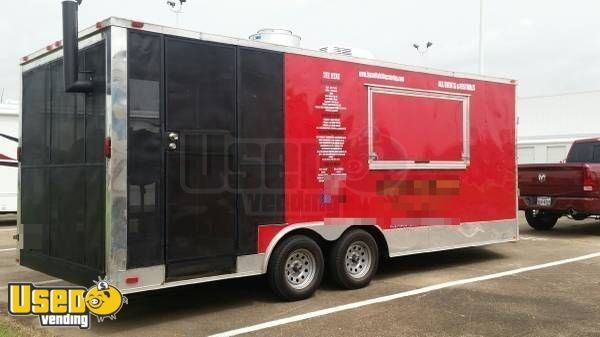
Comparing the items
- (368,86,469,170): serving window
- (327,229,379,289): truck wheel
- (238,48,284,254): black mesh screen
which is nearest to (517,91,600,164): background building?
(368,86,469,170): serving window

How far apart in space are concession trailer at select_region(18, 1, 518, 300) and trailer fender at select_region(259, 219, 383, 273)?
19mm

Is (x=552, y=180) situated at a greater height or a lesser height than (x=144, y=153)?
lesser

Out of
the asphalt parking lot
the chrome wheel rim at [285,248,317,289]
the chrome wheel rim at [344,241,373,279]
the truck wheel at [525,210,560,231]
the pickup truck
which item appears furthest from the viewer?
the truck wheel at [525,210,560,231]

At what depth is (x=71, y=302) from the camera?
571 centimetres

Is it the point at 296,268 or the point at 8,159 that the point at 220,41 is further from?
the point at 8,159

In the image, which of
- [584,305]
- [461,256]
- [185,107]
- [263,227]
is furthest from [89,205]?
[461,256]

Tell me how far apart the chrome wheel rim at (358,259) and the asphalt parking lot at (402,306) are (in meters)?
0.25

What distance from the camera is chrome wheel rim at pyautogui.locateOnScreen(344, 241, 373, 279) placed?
728 cm

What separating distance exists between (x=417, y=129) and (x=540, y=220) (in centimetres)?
724

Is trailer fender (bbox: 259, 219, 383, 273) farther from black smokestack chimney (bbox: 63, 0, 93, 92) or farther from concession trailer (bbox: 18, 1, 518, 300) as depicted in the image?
black smokestack chimney (bbox: 63, 0, 93, 92)

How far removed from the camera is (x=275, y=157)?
21.6ft

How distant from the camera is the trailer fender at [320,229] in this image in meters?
6.47

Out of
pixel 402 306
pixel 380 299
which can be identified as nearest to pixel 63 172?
pixel 380 299

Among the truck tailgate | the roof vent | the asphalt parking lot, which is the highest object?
the roof vent
